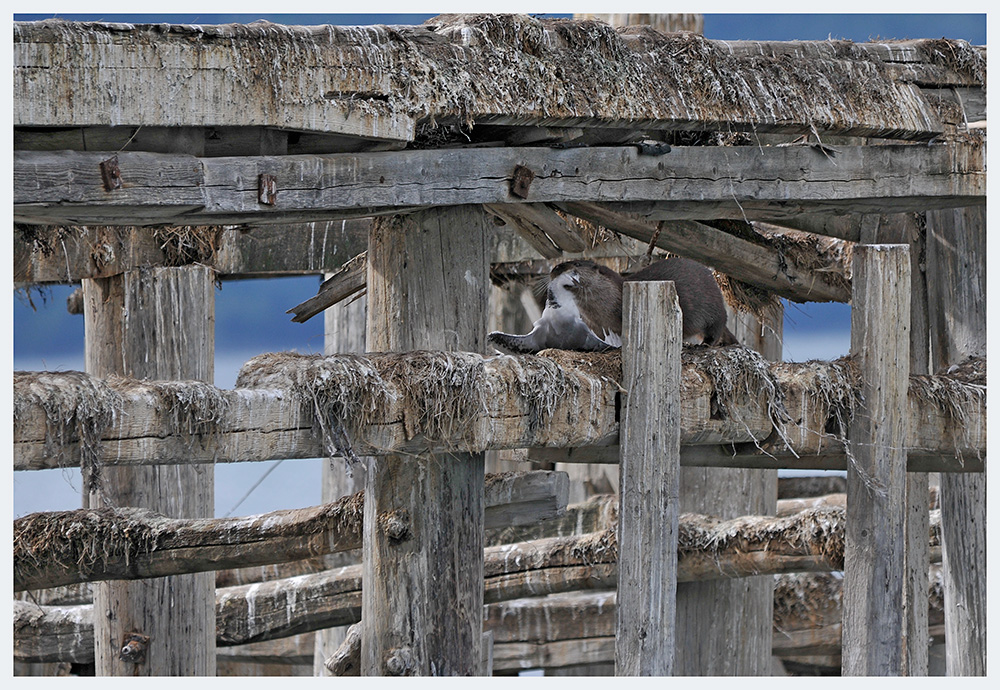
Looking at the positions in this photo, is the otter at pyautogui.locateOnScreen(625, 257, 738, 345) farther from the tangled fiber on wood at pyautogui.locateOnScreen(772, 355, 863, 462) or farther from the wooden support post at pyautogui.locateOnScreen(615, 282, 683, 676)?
the wooden support post at pyautogui.locateOnScreen(615, 282, 683, 676)

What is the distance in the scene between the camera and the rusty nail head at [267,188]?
193 inches

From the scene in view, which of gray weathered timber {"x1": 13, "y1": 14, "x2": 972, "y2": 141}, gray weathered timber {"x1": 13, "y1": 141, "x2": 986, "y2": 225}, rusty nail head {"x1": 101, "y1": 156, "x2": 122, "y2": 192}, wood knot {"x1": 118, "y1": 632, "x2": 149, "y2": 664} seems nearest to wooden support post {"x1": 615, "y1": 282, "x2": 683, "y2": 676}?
gray weathered timber {"x1": 13, "y1": 141, "x2": 986, "y2": 225}

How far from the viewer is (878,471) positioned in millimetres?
6035

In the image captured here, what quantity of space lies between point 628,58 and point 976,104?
1.76 metres

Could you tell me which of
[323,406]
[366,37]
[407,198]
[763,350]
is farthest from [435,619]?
[763,350]

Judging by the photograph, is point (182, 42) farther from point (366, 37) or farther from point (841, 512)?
point (841, 512)

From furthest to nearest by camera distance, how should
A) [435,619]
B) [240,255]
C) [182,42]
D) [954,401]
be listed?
[240,255] < [954,401] < [435,619] < [182,42]

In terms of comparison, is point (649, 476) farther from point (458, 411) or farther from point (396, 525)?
point (396, 525)

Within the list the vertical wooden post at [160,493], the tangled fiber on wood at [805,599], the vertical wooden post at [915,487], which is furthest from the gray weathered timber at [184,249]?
the tangled fiber on wood at [805,599]

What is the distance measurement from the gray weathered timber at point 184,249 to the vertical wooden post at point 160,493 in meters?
0.15

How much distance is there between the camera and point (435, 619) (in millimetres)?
5500

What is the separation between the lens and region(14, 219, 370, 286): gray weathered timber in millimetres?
6938

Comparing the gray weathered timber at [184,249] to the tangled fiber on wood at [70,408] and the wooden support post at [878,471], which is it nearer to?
Result: the tangled fiber on wood at [70,408]

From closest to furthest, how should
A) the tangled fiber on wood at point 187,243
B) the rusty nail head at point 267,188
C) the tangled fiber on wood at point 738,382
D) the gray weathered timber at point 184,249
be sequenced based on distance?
the rusty nail head at point 267,188, the tangled fiber on wood at point 738,382, the gray weathered timber at point 184,249, the tangled fiber on wood at point 187,243
